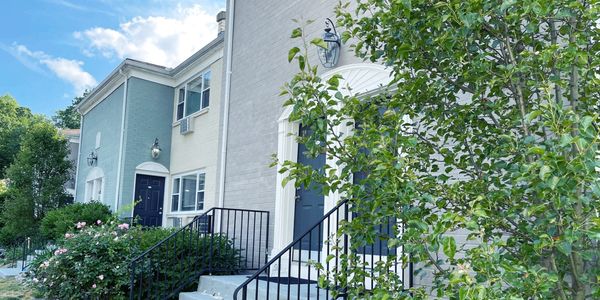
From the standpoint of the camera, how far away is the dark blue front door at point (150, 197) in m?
12.7

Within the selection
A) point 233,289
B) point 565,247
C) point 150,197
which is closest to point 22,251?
point 150,197

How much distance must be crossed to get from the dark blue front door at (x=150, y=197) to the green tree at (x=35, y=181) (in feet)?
13.0

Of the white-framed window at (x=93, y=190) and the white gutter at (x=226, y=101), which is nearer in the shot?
the white gutter at (x=226, y=101)

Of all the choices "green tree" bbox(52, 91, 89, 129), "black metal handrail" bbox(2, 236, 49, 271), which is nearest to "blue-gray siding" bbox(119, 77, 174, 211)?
"black metal handrail" bbox(2, 236, 49, 271)

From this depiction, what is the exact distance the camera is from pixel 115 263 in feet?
22.2

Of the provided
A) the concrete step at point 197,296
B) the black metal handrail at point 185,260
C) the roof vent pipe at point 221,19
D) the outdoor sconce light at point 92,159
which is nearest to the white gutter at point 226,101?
the black metal handrail at point 185,260

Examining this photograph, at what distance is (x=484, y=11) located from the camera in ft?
6.81

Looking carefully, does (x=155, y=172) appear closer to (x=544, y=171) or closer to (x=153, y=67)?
(x=153, y=67)

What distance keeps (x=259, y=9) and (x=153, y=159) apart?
6.37m

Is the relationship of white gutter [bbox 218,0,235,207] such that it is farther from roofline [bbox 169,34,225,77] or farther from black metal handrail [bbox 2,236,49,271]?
black metal handrail [bbox 2,236,49,271]

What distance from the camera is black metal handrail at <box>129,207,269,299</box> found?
240 inches

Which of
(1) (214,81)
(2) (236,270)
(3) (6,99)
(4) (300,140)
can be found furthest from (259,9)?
(3) (6,99)

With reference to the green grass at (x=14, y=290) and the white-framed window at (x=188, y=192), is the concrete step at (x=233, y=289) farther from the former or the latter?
the white-framed window at (x=188, y=192)

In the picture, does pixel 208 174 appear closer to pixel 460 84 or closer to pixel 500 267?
pixel 460 84
